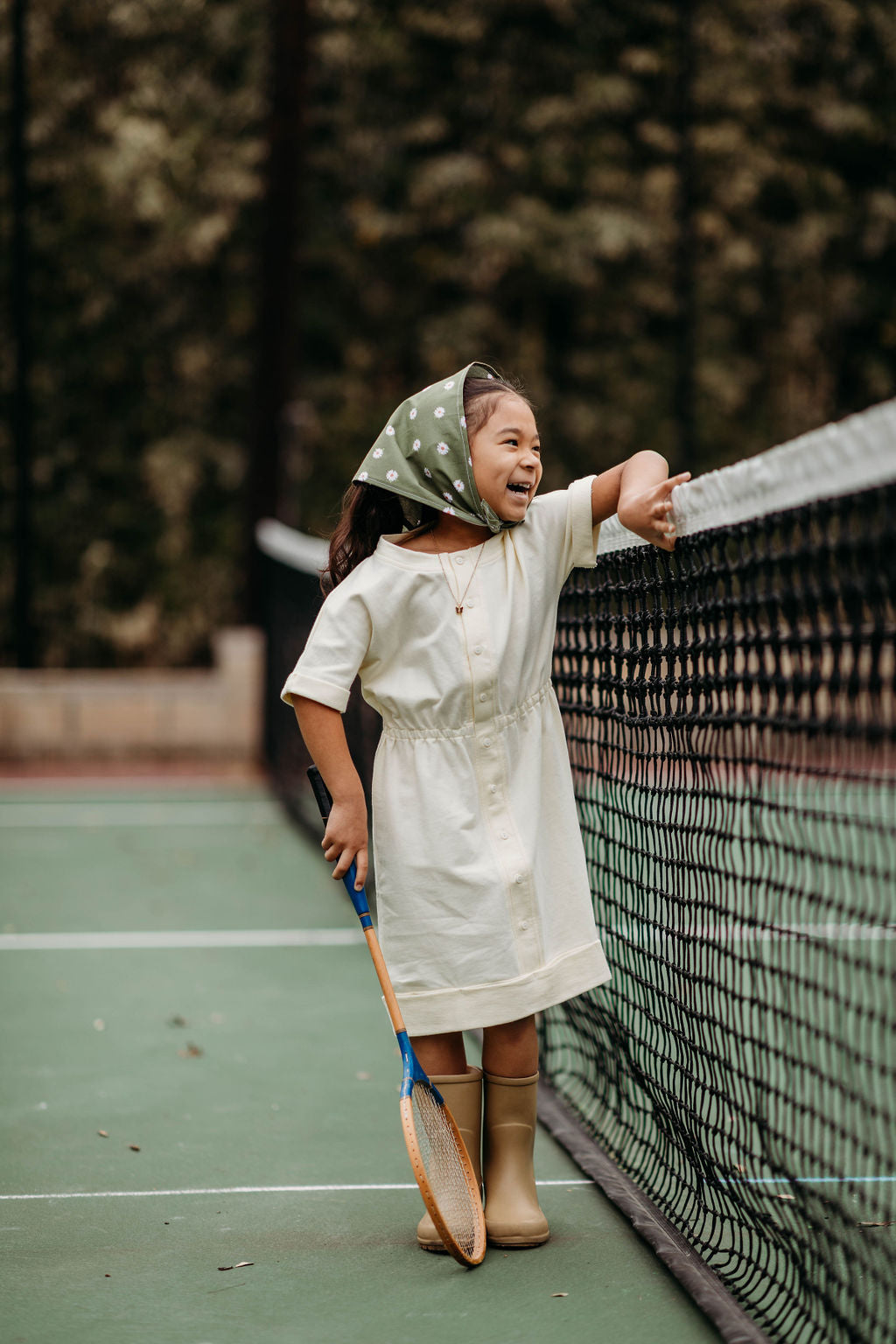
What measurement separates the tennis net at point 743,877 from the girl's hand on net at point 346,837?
24.9 inches

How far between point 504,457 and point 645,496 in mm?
251

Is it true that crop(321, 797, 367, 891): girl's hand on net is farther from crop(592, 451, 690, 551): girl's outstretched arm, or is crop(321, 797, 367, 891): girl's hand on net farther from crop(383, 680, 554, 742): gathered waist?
crop(592, 451, 690, 551): girl's outstretched arm

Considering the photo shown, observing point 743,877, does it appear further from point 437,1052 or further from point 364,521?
point 364,521

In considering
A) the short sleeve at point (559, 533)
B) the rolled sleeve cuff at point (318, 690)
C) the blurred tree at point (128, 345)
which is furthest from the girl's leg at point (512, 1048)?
the blurred tree at point (128, 345)

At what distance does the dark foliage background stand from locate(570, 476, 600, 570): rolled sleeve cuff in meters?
12.8

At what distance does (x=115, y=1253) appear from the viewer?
293 cm

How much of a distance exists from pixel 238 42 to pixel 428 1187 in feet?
52.6

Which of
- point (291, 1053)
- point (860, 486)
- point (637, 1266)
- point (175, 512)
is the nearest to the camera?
point (860, 486)

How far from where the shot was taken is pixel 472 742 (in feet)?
9.32

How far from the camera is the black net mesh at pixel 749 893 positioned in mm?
2248

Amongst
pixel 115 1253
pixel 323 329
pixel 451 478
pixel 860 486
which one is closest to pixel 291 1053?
pixel 115 1253

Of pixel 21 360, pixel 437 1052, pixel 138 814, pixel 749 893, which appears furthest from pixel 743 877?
pixel 21 360

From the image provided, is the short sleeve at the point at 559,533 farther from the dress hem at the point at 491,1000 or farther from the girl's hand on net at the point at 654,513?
the dress hem at the point at 491,1000

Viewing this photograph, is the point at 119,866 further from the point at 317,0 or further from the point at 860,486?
the point at 317,0
